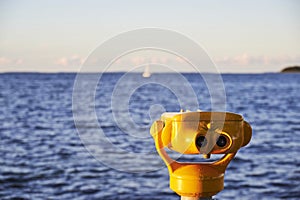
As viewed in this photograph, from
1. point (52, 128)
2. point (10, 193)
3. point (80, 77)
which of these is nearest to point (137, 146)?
point (10, 193)

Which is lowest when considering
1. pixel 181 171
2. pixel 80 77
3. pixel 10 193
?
pixel 10 193

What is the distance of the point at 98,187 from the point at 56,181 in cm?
123

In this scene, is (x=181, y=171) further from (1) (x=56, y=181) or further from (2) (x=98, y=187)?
(1) (x=56, y=181)

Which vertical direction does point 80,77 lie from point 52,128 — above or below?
above

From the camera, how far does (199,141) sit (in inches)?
91.0

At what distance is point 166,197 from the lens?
1009 cm

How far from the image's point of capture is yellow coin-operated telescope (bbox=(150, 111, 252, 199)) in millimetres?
2303

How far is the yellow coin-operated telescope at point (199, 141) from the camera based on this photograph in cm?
230

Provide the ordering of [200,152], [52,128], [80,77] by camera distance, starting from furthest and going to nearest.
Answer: [52,128]
[80,77]
[200,152]

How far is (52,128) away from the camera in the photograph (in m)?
21.7

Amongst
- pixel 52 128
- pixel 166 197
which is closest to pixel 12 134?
pixel 52 128

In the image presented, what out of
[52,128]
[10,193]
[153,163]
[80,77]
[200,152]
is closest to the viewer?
[200,152]

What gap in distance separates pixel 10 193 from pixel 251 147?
8.26 meters

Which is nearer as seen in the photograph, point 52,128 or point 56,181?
point 56,181
